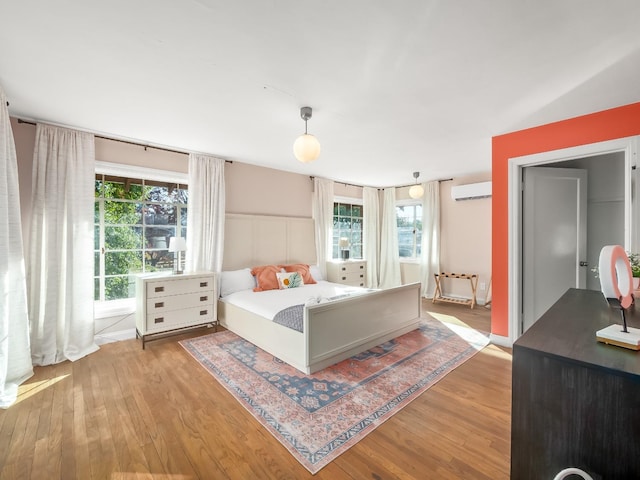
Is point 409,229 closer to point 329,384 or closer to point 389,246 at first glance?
point 389,246

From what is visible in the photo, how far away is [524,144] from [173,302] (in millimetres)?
4410

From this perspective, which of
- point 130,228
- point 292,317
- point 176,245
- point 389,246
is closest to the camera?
point 292,317

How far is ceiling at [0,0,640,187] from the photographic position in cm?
153

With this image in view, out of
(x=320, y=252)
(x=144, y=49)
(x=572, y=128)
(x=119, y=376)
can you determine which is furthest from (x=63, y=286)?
(x=572, y=128)

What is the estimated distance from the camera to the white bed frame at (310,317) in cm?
267

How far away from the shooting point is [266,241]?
472 cm

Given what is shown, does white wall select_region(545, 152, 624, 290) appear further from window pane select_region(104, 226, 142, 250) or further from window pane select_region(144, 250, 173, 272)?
window pane select_region(104, 226, 142, 250)

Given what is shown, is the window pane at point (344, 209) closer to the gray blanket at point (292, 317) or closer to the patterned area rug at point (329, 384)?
the patterned area rug at point (329, 384)

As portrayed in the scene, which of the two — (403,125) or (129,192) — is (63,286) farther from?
(403,125)

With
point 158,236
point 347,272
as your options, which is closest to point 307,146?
point 158,236

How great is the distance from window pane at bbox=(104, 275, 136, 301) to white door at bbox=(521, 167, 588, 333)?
4825 mm

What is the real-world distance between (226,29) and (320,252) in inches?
162

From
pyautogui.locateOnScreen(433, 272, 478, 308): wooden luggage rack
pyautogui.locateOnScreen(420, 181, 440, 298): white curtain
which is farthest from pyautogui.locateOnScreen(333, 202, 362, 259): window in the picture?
pyautogui.locateOnScreen(433, 272, 478, 308): wooden luggage rack

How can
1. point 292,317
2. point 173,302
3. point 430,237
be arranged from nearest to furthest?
1. point 292,317
2. point 173,302
3. point 430,237
